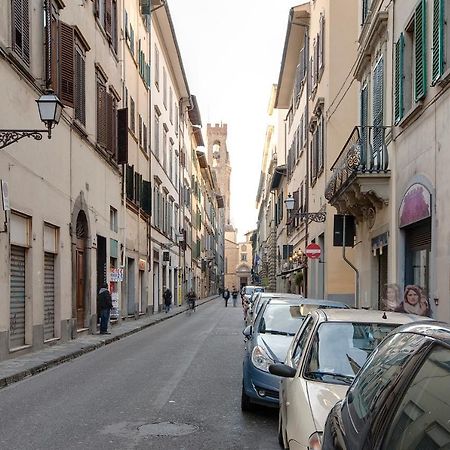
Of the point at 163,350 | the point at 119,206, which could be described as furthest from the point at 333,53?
the point at 163,350

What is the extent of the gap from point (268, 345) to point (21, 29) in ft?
32.3

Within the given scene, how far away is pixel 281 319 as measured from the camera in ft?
34.9

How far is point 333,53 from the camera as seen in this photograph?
2456 cm

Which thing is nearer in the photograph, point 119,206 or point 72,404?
point 72,404

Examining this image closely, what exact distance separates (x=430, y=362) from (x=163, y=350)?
15285 mm

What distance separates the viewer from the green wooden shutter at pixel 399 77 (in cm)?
1368

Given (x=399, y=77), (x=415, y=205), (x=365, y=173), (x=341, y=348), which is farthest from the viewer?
(x=365, y=173)

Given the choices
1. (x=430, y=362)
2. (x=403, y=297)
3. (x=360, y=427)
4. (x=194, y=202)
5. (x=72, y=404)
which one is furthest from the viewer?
(x=194, y=202)

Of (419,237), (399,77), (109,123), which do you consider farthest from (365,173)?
(109,123)

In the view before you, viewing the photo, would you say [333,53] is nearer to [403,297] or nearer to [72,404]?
[403,297]

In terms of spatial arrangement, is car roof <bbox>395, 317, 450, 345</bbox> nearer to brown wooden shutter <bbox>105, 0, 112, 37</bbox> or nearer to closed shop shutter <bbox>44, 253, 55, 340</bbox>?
closed shop shutter <bbox>44, 253, 55, 340</bbox>

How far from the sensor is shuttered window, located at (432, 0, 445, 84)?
1079 centimetres

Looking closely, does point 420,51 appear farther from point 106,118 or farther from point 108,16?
point 108,16

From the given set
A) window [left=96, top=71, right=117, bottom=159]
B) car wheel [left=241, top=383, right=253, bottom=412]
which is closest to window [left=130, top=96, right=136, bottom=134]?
window [left=96, top=71, right=117, bottom=159]
